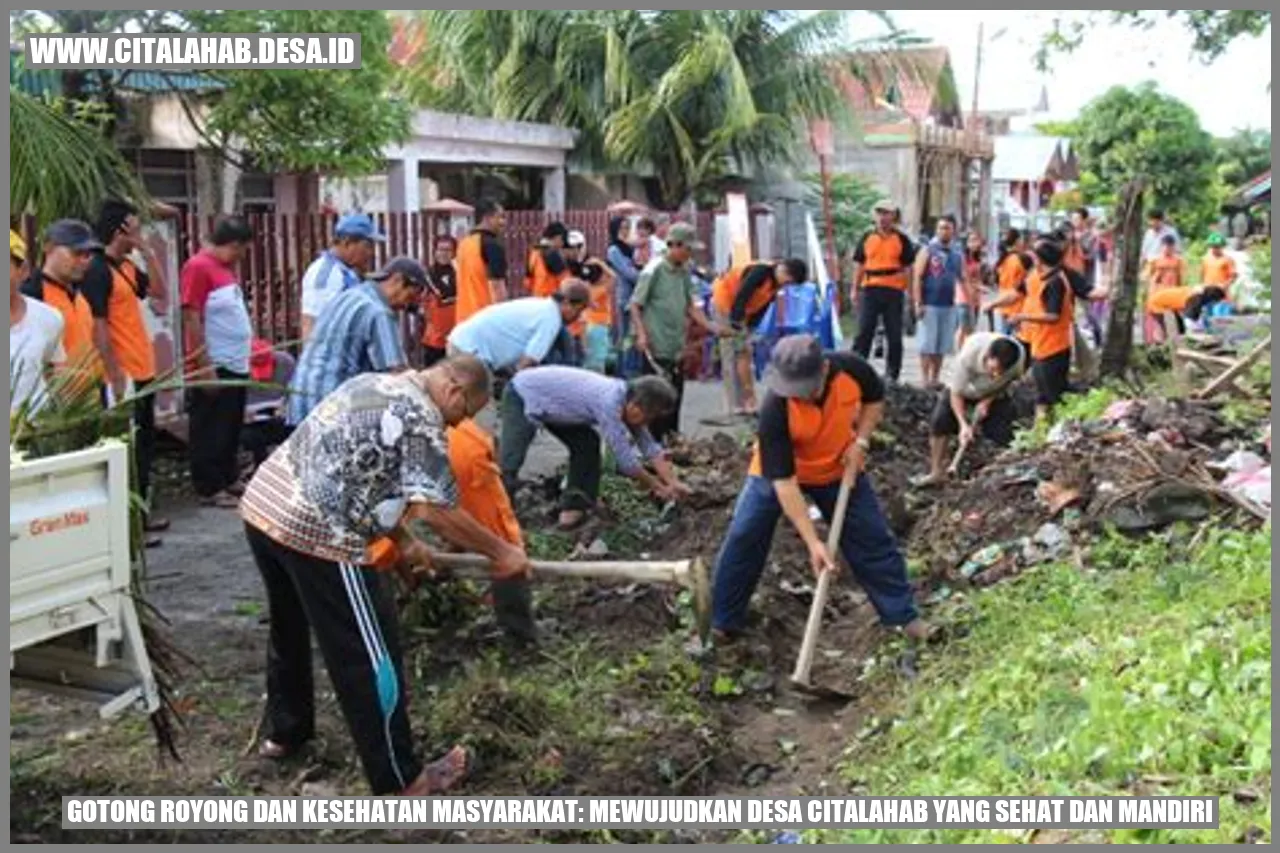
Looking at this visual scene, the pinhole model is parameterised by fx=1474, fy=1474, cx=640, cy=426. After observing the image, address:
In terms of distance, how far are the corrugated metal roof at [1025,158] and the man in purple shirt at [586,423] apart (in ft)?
129

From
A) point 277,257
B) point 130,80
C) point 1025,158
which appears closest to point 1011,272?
point 277,257

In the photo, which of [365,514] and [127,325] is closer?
[365,514]

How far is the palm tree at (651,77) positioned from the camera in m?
21.9

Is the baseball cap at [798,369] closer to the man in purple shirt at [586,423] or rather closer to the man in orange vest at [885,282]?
the man in purple shirt at [586,423]

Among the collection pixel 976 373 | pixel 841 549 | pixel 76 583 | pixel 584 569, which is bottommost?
pixel 841 549

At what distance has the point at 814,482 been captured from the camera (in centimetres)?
636

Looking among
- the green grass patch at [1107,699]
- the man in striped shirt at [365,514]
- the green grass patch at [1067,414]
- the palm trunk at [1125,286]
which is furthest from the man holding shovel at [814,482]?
the palm trunk at [1125,286]

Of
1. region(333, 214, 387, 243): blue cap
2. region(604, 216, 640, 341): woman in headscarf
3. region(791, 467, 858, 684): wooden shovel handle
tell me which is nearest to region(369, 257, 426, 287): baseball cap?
region(333, 214, 387, 243): blue cap

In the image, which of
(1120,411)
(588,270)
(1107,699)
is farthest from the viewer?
(588,270)

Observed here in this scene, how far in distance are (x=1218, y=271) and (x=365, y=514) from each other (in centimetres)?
1539

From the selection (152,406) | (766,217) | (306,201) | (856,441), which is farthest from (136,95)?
(766,217)

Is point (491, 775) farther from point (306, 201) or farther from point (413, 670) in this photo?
point (306, 201)

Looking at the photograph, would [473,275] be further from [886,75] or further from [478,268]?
[886,75]
